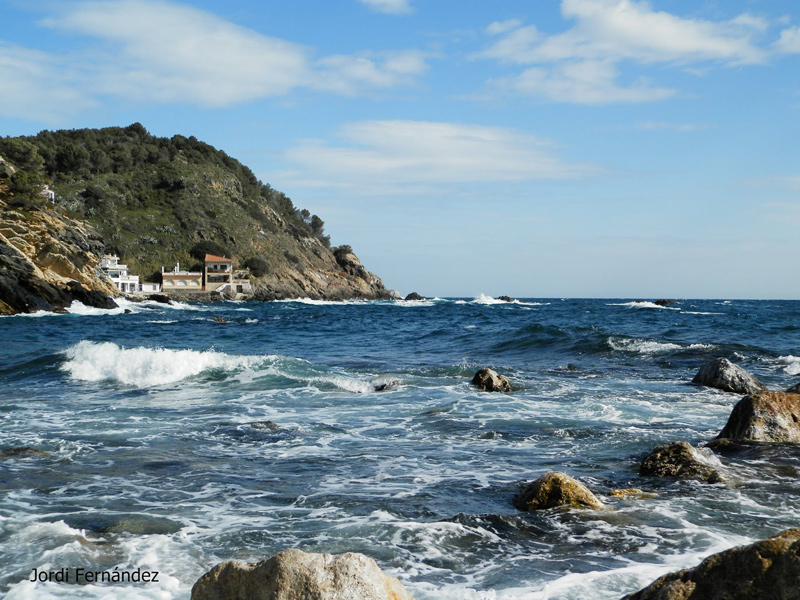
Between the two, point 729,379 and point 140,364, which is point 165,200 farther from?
point 729,379

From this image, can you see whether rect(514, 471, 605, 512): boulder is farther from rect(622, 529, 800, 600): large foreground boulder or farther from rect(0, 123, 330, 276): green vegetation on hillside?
rect(0, 123, 330, 276): green vegetation on hillside

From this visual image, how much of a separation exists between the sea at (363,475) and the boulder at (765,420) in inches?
20.9

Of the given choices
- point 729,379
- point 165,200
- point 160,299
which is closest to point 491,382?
point 729,379

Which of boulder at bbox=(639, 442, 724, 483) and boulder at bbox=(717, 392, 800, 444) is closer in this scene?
boulder at bbox=(639, 442, 724, 483)

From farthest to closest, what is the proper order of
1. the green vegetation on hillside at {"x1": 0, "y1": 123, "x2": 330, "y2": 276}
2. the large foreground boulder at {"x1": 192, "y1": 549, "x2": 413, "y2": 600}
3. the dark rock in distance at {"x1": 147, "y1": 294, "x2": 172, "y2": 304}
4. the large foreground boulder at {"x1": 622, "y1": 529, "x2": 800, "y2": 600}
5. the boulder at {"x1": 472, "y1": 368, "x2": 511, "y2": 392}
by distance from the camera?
the green vegetation on hillside at {"x1": 0, "y1": 123, "x2": 330, "y2": 276} → the dark rock in distance at {"x1": 147, "y1": 294, "x2": 172, "y2": 304} → the boulder at {"x1": 472, "y1": 368, "x2": 511, "y2": 392} → the large foreground boulder at {"x1": 192, "y1": 549, "x2": 413, "y2": 600} → the large foreground boulder at {"x1": 622, "y1": 529, "x2": 800, "y2": 600}

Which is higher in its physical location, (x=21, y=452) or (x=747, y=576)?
(x=747, y=576)

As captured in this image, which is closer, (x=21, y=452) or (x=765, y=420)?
(x=21, y=452)

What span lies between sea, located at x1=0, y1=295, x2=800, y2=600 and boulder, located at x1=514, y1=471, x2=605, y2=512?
16 centimetres

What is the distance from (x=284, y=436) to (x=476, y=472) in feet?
12.7

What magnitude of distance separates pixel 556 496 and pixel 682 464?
235cm

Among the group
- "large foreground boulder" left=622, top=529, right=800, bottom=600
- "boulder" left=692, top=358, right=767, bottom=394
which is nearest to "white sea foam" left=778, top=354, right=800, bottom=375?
"boulder" left=692, top=358, right=767, bottom=394

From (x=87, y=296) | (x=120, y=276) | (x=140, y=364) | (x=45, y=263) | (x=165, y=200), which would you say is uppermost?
(x=165, y=200)

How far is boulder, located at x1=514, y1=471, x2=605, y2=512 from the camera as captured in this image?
708 cm

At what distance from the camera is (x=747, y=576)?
10.9 ft
